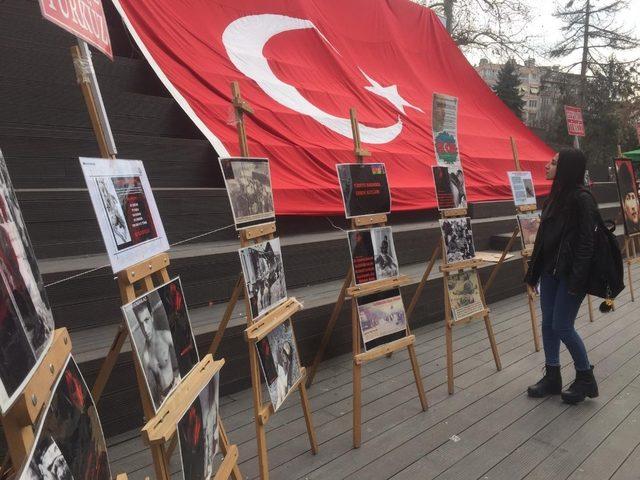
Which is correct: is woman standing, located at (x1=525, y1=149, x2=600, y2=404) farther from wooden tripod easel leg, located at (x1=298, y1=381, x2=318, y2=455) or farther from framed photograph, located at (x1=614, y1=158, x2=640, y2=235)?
framed photograph, located at (x1=614, y1=158, x2=640, y2=235)

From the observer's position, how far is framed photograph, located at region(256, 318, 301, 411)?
6.83ft

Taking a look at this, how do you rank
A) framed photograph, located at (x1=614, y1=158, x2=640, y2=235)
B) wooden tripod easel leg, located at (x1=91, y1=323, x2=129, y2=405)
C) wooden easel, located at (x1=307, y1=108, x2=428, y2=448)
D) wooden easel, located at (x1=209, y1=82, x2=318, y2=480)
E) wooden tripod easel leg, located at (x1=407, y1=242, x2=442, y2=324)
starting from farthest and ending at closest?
framed photograph, located at (x1=614, y1=158, x2=640, y2=235) → wooden tripod easel leg, located at (x1=407, y1=242, x2=442, y2=324) → wooden easel, located at (x1=307, y1=108, x2=428, y2=448) → wooden easel, located at (x1=209, y1=82, x2=318, y2=480) → wooden tripod easel leg, located at (x1=91, y1=323, x2=129, y2=405)

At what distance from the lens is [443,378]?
11.0 feet

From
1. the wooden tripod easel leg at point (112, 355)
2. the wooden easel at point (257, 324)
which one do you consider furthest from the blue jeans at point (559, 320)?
the wooden tripod easel leg at point (112, 355)

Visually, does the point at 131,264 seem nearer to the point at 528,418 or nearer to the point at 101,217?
the point at 101,217

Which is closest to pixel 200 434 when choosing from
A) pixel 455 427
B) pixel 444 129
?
pixel 455 427

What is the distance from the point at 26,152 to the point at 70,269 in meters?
1.15

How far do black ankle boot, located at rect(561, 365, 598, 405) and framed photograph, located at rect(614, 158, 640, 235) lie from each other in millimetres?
2762

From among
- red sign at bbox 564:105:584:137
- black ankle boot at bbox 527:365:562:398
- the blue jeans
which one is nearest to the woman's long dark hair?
the blue jeans

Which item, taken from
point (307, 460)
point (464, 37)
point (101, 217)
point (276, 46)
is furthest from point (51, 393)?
point (464, 37)

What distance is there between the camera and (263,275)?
2223 mm

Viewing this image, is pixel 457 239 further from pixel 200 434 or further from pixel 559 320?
pixel 200 434

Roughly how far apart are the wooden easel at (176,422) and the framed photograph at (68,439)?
5.1 inches

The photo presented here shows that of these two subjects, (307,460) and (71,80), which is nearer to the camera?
(307,460)
